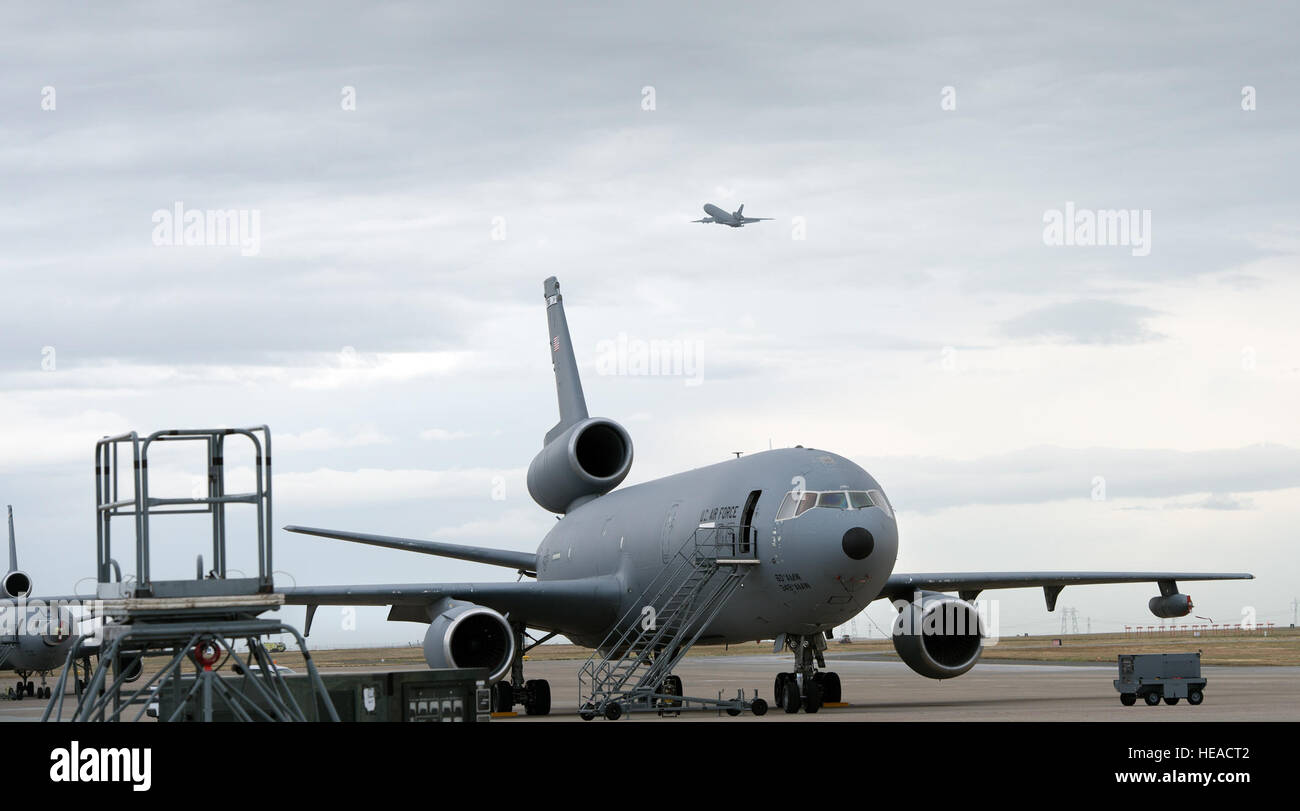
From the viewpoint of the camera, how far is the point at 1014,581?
3575 centimetres

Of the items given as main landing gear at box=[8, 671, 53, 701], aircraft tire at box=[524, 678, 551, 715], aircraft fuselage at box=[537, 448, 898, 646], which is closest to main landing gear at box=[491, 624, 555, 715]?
aircraft tire at box=[524, 678, 551, 715]

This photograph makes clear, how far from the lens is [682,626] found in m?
28.2

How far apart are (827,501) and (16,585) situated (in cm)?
3972

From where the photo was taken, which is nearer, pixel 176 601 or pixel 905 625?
pixel 176 601

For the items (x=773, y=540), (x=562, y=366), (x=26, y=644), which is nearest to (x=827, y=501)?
(x=773, y=540)

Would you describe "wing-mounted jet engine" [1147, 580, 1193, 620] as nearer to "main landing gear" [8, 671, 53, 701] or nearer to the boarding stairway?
the boarding stairway

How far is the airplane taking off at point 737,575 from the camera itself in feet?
87.5

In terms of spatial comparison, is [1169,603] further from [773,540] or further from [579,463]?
[579,463]

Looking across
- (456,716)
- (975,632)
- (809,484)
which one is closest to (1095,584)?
(975,632)

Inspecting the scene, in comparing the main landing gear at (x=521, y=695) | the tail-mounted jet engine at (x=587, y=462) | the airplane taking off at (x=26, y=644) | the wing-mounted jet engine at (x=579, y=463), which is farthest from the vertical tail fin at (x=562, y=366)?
the airplane taking off at (x=26, y=644)

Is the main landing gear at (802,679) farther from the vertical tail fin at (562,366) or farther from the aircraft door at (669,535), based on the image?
the vertical tail fin at (562,366)
